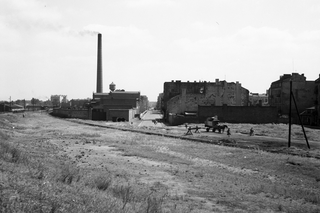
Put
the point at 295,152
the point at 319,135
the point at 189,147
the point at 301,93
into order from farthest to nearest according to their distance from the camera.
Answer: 1. the point at 301,93
2. the point at 319,135
3. the point at 189,147
4. the point at 295,152

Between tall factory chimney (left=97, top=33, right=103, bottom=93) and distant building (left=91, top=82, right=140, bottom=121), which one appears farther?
tall factory chimney (left=97, top=33, right=103, bottom=93)

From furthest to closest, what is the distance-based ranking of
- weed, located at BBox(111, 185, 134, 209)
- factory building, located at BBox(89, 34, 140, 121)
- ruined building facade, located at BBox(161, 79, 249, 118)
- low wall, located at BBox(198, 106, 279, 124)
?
1. ruined building facade, located at BBox(161, 79, 249, 118)
2. factory building, located at BBox(89, 34, 140, 121)
3. low wall, located at BBox(198, 106, 279, 124)
4. weed, located at BBox(111, 185, 134, 209)

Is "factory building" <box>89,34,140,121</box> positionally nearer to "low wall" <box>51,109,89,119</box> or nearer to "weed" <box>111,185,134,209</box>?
"low wall" <box>51,109,89,119</box>

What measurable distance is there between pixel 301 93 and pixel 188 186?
57185 millimetres

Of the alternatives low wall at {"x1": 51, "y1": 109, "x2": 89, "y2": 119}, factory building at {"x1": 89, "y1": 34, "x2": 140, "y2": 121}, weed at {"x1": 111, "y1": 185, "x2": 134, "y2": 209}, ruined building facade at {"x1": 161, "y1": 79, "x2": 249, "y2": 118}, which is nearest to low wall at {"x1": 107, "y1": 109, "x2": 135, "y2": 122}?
factory building at {"x1": 89, "y1": 34, "x2": 140, "y2": 121}

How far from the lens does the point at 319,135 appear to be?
35.1 metres

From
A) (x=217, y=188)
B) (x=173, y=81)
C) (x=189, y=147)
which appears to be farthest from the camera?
(x=173, y=81)

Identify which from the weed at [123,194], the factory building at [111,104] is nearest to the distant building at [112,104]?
the factory building at [111,104]

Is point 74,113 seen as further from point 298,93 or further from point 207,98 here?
point 298,93

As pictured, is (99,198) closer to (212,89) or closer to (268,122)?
(268,122)

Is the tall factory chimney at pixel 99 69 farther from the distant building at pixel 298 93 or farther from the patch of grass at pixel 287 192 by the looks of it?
the patch of grass at pixel 287 192

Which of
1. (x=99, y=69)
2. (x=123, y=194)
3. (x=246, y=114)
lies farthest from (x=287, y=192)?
(x=99, y=69)

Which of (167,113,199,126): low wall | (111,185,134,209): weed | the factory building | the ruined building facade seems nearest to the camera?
(111,185,134,209): weed

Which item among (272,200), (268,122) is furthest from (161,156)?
(268,122)
